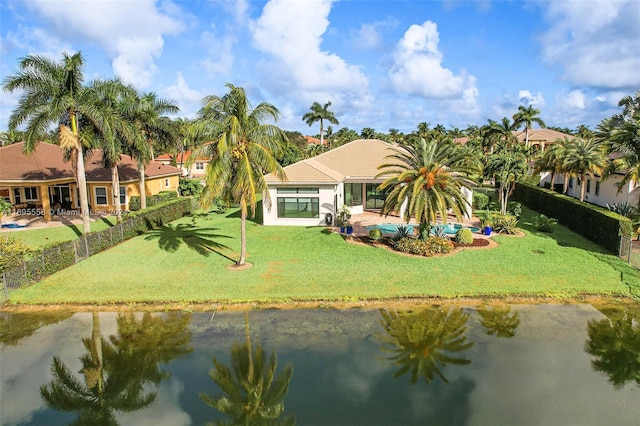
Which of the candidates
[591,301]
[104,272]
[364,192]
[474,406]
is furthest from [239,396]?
[364,192]

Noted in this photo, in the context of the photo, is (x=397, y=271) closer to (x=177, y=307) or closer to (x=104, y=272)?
(x=177, y=307)

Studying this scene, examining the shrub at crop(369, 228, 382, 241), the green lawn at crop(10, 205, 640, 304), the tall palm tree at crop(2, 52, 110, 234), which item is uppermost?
the tall palm tree at crop(2, 52, 110, 234)

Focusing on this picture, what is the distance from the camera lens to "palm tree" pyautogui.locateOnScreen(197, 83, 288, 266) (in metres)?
19.0

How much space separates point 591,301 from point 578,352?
5050mm

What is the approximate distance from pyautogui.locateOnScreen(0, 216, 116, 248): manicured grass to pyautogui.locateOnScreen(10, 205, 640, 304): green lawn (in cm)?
507

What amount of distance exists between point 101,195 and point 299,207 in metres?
19.1

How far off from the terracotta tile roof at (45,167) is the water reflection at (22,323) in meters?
16.9

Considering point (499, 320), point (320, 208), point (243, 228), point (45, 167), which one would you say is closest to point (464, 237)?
point (499, 320)

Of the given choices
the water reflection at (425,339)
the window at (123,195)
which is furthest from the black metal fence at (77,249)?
the water reflection at (425,339)

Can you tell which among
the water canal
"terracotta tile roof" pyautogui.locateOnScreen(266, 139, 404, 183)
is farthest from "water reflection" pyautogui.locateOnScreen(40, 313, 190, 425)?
"terracotta tile roof" pyautogui.locateOnScreen(266, 139, 404, 183)

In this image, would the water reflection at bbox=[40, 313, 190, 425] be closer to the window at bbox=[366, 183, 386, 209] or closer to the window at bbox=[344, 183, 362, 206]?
the window at bbox=[344, 183, 362, 206]

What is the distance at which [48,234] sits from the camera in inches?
1102

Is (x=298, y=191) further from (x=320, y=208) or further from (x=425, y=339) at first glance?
(x=425, y=339)

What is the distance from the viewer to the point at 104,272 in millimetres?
20609
